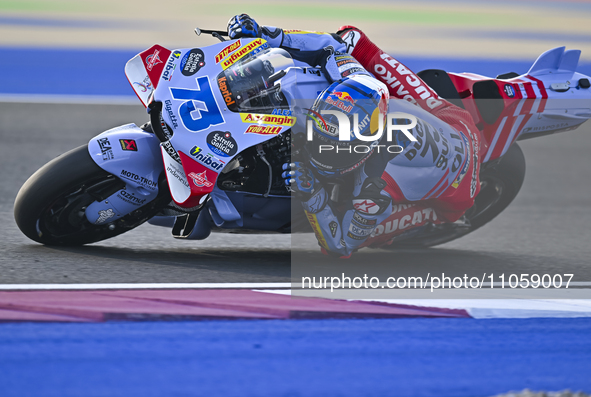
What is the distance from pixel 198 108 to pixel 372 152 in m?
0.89

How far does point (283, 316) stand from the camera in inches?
108

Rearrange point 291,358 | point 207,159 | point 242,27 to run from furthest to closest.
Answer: point 242,27 < point 207,159 < point 291,358

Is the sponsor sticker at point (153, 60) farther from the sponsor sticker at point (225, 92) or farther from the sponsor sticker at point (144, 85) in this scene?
the sponsor sticker at point (225, 92)

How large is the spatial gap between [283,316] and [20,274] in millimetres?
1321

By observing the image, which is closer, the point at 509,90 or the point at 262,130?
the point at 262,130

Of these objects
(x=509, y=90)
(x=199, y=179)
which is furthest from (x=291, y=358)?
(x=509, y=90)

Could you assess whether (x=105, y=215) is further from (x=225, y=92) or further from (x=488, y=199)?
(x=488, y=199)

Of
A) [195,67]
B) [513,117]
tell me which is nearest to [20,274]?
[195,67]

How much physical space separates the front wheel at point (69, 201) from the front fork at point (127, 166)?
1.4 inches

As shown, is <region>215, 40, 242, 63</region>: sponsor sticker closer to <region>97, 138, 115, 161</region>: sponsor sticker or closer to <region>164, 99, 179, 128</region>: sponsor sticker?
<region>164, 99, 179, 128</region>: sponsor sticker

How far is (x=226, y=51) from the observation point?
340cm

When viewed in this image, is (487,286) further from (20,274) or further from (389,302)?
(20,274)

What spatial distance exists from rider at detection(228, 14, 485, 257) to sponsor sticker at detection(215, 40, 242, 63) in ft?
0.46

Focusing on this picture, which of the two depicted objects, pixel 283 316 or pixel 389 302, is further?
pixel 389 302
